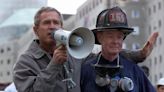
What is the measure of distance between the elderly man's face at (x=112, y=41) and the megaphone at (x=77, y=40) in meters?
0.21

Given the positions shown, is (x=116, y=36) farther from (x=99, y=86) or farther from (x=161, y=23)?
(x=161, y=23)

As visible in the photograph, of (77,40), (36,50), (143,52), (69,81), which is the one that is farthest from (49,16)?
(143,52)

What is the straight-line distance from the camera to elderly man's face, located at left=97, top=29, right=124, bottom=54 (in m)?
4.34

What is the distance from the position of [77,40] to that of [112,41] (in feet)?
1.16

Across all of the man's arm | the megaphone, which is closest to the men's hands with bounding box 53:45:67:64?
the megaphone

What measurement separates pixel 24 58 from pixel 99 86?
0.59m

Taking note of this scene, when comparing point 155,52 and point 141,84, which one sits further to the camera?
point 155,52

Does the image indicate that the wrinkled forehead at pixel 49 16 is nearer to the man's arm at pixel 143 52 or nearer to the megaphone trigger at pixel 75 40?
the megaphone trigger at pixel 75 40

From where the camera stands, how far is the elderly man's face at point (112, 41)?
4.34m

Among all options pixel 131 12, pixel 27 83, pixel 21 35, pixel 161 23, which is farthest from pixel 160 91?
pixel 21 35

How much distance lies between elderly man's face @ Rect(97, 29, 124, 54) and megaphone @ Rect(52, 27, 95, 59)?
0.21 metres

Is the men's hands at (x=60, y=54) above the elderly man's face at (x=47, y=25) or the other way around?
the other way around

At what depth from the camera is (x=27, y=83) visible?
4219mm

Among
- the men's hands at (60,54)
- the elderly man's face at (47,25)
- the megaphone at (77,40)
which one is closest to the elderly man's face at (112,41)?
the megaphone at (77,40)
